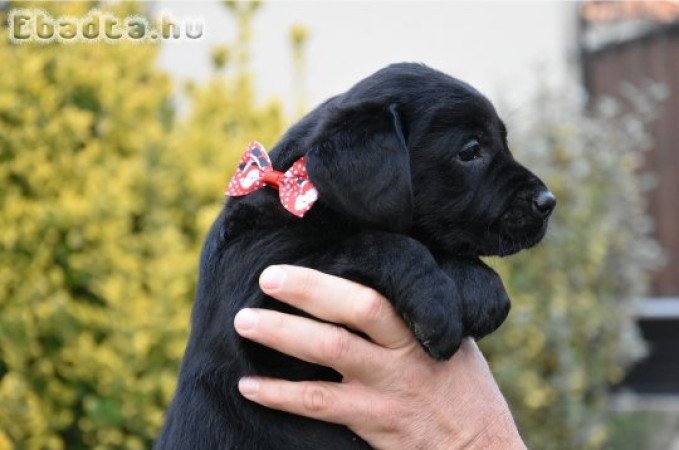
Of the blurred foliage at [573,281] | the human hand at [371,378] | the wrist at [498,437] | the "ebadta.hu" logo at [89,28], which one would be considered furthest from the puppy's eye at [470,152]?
the blurred foliage at [573,281]

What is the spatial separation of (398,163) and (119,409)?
1444 millimetres

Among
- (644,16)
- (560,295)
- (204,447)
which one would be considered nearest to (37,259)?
(204,447)

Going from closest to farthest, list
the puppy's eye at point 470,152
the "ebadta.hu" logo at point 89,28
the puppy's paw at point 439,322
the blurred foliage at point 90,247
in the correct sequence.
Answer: the puppy's paw at point 439,322 → the puppy's eye at point 470,152 → the blurred foliage at point 90,247 → the "ebadta.hu" logo at point 89,28

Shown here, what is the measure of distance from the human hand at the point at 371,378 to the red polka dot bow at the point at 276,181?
139mm

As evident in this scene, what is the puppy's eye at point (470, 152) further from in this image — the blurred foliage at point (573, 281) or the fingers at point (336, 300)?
the blurred foliage at point (573, 281)

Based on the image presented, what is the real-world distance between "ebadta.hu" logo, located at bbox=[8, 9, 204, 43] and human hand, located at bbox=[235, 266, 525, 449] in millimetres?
2151

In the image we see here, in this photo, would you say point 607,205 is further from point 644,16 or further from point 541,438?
point 644,16

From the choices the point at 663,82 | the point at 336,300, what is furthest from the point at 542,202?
the point at 663,82

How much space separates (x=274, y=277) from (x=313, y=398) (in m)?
0.27

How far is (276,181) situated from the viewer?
217 cm

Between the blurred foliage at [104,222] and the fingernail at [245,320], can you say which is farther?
the blurred foliage at [104,222]

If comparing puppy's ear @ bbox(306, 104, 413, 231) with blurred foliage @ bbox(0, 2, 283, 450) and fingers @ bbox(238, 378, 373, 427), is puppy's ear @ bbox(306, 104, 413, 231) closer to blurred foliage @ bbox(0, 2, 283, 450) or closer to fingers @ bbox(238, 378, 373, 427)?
fingers @ bbox(238, 378, 373, 427)

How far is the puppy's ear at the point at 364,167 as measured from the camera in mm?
2086

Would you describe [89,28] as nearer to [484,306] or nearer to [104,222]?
[104,222]
